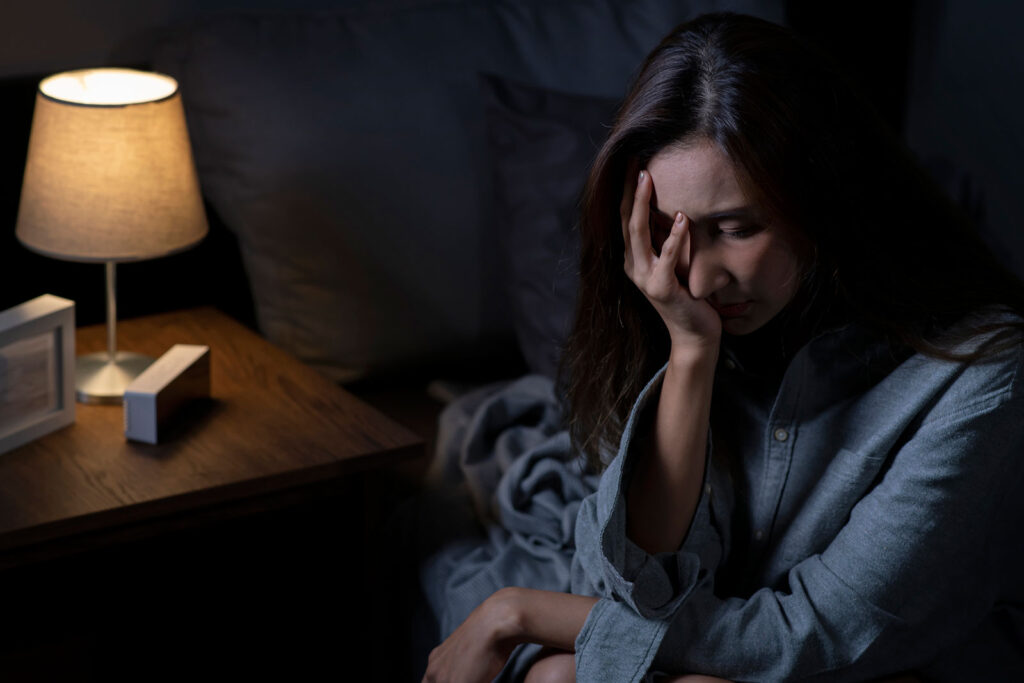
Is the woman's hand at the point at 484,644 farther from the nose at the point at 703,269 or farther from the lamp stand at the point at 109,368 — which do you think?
the lamp stand at the point at 109,368

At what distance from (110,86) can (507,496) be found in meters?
0.74

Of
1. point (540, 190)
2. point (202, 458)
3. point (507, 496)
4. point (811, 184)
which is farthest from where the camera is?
point (540, 190)

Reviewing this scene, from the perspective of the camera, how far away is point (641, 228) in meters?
1.02

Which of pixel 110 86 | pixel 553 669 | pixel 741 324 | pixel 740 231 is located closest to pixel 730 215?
pixel 740 231

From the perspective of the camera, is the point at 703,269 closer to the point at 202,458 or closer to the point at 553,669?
the point at 553,669

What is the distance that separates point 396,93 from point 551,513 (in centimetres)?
66

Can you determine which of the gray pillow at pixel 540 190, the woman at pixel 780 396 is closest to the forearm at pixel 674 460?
the woman at pixel 780 396

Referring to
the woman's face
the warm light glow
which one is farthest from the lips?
the warm light glow

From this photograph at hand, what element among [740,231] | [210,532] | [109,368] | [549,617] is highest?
[740,231]

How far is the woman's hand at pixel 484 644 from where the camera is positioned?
108 cm

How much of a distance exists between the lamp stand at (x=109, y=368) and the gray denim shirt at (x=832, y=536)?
621 mm

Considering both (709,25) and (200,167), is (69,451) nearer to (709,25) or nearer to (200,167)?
(200,167)

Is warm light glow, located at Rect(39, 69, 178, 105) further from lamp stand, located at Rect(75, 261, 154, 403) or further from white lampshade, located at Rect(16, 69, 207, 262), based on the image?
lamp stand, located at Rect(75, 261, 154, 403)

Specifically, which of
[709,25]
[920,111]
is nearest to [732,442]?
[709,25]
